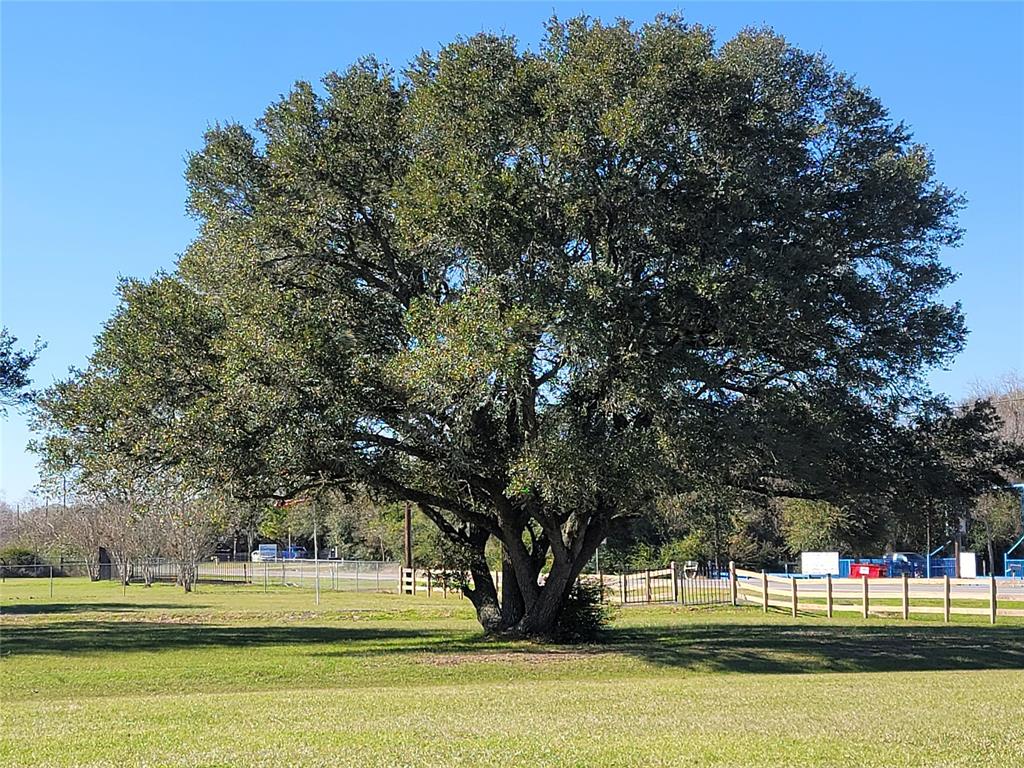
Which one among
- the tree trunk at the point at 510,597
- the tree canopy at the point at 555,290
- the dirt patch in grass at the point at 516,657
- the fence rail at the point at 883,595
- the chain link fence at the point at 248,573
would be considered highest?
the tree canopy at the point at 555,290

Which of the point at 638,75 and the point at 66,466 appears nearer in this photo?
the point at 638,75

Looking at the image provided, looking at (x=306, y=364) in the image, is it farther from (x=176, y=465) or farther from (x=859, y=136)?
(x=859, y=136)

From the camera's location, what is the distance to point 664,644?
83.7 feet

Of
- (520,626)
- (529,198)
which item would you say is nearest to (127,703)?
(529,198)

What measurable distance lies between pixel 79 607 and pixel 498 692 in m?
30.4

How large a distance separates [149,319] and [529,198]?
25.6ft

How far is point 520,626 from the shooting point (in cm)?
2595

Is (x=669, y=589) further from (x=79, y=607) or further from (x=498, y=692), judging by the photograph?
(x=498, y=692)

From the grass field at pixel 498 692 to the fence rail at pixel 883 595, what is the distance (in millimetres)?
1320

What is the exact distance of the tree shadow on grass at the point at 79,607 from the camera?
39094 millimetres

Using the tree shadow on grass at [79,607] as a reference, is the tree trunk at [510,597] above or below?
above

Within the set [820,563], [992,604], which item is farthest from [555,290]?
[820,563]

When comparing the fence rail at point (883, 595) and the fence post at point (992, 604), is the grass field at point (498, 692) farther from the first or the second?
the fence rail at point (883, 595)

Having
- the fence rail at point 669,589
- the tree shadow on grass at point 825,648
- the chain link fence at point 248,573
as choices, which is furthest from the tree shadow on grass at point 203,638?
the chain link fence at point 248,573
